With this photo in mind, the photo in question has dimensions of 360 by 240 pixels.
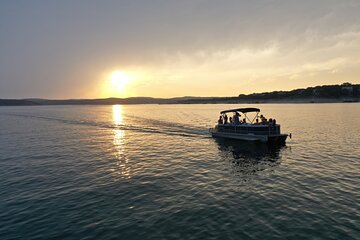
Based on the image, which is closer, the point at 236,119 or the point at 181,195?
the point at 181,195

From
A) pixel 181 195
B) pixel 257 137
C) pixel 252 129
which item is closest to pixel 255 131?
pixel 252 129

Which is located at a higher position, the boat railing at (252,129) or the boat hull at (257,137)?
Answer: the boat railing at (252,129)

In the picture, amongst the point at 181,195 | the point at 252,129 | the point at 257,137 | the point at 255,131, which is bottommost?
the point at 181,195

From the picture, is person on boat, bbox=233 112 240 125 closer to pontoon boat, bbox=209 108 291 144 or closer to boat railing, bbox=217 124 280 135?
pontoon boat, bbox=209 108 291 144

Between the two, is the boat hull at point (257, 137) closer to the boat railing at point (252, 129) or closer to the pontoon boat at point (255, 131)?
the pontoon boat at point (255, 131)

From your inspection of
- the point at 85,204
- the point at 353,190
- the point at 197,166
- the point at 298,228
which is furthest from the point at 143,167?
the point at 353,190

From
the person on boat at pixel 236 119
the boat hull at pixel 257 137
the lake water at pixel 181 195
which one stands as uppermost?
the person on boat at pixel 236 119

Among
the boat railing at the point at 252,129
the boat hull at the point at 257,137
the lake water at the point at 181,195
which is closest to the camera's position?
the lake water at the point at 181,195

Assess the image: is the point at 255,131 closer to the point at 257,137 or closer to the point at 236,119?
the point at 257,137

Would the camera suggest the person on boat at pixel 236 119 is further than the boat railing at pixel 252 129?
Yes

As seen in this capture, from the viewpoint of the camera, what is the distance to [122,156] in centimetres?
3008

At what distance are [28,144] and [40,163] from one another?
15416mm

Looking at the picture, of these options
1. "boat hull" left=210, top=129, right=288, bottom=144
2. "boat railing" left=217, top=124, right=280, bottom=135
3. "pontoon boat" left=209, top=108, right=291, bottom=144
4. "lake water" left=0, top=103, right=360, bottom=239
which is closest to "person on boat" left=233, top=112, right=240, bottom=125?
Result: "pontoon boat" left=209, top=108, right=291, bottom=144

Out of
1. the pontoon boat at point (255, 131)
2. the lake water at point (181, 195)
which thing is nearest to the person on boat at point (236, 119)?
the pontoon boat at point (255, 131)
